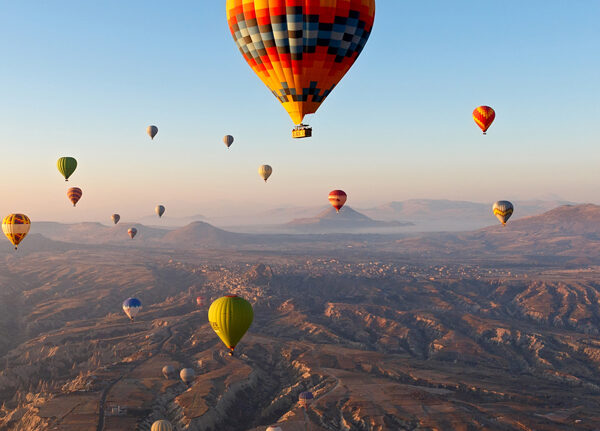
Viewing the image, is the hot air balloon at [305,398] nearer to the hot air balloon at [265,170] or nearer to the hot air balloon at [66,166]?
the hot air balloon at [265,170]

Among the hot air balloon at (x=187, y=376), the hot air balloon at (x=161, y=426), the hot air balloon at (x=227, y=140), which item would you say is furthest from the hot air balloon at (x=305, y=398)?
the hot air balloon at (x=227, y=140)

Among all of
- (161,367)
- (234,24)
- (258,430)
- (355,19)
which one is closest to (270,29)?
(234,24)

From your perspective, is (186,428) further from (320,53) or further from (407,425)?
(320,53)

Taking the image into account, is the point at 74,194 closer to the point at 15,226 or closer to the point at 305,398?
the point at 15,226

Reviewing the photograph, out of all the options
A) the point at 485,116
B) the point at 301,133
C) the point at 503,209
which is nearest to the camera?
the point at 301,133

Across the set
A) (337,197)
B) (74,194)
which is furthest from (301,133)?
(74,194)

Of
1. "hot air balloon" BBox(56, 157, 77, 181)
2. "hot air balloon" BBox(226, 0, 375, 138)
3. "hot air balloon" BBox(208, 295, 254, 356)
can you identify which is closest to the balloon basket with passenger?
"hot air balloon" BBox(226, 0, 375, 138)

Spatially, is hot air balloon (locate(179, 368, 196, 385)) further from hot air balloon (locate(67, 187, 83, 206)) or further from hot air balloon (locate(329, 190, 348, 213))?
hot air balloon (locate(67, 187, 83, 206))
